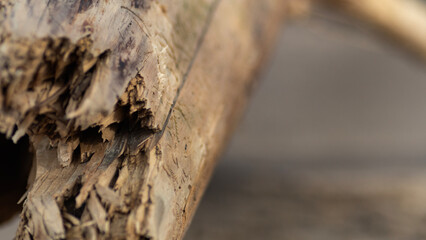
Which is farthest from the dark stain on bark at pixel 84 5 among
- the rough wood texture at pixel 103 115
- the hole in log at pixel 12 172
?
the hole in log at pixel 12 172

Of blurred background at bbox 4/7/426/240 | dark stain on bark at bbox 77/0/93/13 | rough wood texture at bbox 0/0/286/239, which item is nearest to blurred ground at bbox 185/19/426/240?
blurred background at bbox 4/7/426/240

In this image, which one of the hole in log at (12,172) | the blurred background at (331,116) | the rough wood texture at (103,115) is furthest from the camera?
the blurred background at (331,116)

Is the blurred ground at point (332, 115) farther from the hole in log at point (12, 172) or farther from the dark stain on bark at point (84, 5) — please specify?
the dark stain on bark at point (84, 5)

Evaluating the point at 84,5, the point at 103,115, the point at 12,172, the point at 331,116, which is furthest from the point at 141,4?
the point at 331,116

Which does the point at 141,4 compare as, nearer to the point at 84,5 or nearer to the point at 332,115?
the point at 84,5

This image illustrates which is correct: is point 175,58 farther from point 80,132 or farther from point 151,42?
point 80,132

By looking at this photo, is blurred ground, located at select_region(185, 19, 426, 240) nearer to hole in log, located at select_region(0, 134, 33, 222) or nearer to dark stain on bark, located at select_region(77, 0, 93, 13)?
hole in log, located at select_region(0, 134, 33, 222)

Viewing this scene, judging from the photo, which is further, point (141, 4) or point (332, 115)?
point (332, 115)
